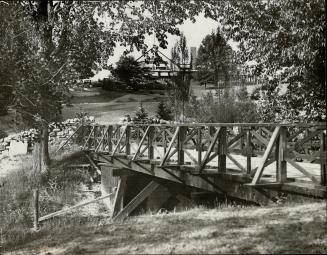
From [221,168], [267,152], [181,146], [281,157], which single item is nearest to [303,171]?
[281,157]

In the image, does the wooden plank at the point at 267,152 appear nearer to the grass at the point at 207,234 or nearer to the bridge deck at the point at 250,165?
the bridge deck at the point at 250,165

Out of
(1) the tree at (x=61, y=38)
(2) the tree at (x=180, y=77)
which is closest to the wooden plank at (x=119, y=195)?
(1) the tree at (x=61, y=38)

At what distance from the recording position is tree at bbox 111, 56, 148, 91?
19.3m

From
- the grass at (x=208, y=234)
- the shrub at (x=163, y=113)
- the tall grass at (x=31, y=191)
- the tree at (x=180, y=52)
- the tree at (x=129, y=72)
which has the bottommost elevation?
the tall grass at (x=31, y=191)

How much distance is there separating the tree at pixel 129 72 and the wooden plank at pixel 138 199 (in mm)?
6299

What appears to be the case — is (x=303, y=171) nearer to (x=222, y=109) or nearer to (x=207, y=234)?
(x=207, y=234)

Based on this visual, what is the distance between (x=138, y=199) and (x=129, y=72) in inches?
344

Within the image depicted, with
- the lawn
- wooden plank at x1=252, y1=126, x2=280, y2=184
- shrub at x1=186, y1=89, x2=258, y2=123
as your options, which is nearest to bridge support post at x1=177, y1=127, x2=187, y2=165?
wooden plank at x1=252, y1=126, x2=280, y2=184

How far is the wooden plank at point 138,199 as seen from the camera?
13.8 metres

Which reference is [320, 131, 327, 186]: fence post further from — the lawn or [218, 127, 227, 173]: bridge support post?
the lawn

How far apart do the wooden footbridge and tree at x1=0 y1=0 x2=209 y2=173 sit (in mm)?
2852

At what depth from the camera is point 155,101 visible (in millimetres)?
30938

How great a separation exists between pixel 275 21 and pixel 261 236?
954 cm

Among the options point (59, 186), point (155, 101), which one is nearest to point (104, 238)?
point (59, 186)
